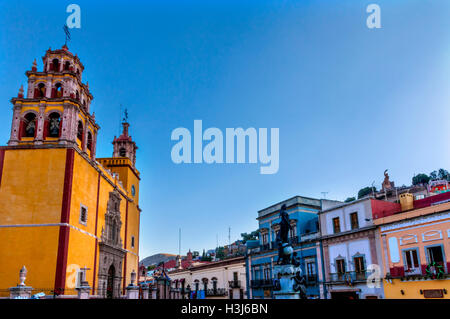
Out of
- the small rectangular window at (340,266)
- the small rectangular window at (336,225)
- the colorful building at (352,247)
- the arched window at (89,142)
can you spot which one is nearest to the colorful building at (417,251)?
the colorful building at (352,247)

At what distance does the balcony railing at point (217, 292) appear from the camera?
40.6 metres

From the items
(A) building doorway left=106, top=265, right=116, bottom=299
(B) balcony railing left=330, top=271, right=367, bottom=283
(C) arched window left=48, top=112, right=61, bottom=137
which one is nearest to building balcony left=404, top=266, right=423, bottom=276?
(B) balcony railing left=330, top=271, right=367, bottom=283

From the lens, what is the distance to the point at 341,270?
27750 millimetres

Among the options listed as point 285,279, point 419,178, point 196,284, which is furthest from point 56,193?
point 419,178

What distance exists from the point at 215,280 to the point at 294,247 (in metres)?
13.4

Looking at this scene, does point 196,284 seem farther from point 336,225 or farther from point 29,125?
point 29,125

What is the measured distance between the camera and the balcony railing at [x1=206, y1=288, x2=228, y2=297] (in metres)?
40.6

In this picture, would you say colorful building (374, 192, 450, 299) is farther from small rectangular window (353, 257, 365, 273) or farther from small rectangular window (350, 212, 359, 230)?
small rectangular window (350, 212, 359, 230)

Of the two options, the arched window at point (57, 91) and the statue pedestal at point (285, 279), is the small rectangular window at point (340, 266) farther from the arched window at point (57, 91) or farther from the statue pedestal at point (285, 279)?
the arched window at point (57, 91)

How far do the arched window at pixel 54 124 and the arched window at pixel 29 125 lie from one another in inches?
35.9

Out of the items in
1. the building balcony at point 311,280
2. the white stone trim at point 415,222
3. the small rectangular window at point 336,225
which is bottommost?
the building balcony at point 311,280
